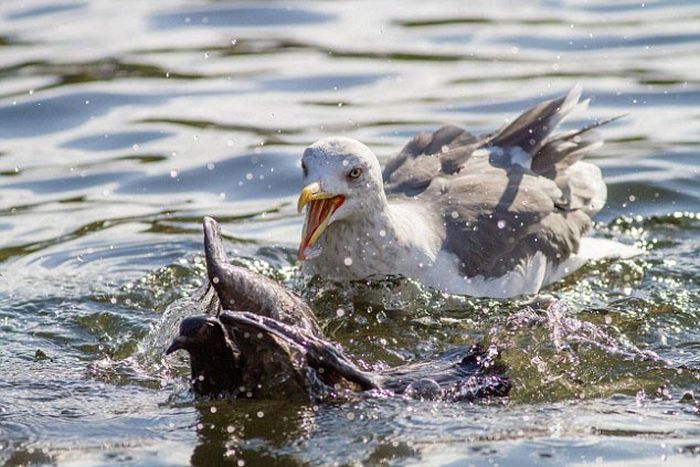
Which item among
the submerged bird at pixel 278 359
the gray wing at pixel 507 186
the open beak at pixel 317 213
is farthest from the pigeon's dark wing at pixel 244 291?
the gray wing at pixel 507 186

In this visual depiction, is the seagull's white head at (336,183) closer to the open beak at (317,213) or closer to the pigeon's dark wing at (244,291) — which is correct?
the open beak at (317,213)

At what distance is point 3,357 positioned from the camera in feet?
23.0

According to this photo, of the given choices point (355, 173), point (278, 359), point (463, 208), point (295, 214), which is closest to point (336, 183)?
point (355, 173)

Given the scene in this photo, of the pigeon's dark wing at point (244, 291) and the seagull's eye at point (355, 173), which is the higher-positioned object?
the seagull's eye at point (355, 173)

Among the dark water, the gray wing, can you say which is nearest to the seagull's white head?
the dark water

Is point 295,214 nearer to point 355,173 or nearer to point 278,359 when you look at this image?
point 355,173

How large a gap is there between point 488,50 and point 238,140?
2.96 meters

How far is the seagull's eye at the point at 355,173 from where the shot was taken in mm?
7699

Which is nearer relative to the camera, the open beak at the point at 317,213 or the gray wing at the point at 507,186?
the open beak at the point at 317,213

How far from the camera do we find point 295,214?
32.6ft

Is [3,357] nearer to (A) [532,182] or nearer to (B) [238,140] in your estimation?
(A) [532,182]

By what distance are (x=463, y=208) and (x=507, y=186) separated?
14.8 inches

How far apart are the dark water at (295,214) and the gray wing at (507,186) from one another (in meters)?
0.31

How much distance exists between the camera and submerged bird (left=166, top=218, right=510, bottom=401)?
5777 millimetres
